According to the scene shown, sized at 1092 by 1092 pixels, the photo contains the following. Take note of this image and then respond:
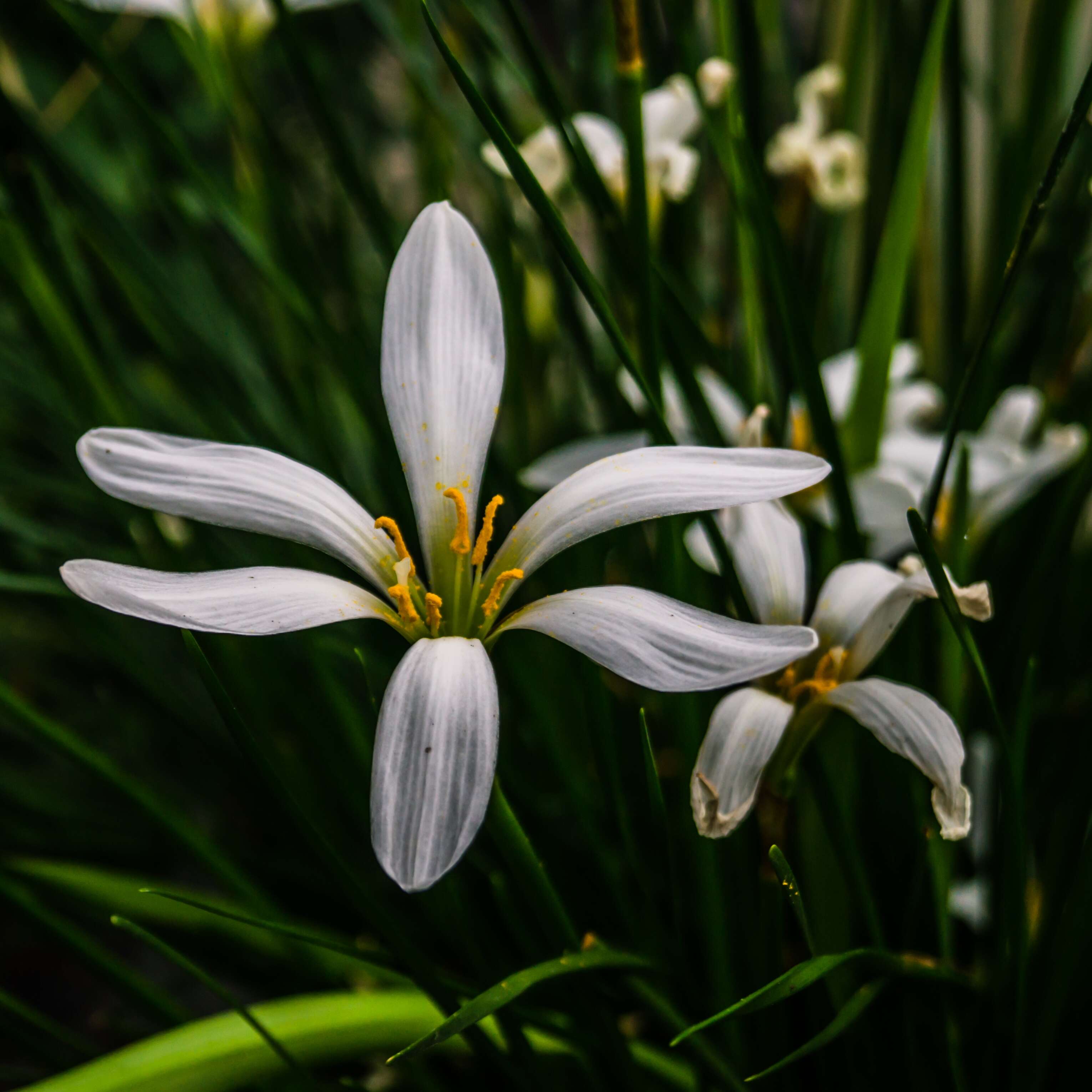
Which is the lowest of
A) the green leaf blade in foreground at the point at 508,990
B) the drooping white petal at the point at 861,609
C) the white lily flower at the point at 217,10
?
the green leaf blade in foreground at the point at 508,990

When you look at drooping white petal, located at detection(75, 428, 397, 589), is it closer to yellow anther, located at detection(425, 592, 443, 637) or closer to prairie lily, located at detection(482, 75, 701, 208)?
yellow anther, located at detection(425, 592, 443, 637)

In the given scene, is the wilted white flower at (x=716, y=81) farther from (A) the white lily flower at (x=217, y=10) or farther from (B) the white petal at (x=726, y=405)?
(A) the white lily flower at (x=217, y=10)

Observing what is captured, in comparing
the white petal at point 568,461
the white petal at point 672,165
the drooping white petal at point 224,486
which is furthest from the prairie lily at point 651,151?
the drooping white petal at point 224,486

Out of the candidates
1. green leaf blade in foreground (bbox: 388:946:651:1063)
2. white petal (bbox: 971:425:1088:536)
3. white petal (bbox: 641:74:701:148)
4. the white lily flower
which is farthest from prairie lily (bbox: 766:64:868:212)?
green leaf blade in foreground (bbox: 388:946:651:1063)

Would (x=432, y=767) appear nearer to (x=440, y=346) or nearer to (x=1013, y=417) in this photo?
(x=440, y=346)

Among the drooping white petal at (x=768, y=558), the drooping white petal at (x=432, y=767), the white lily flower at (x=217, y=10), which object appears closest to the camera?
the drooping white petal at (x=432, y=767)
